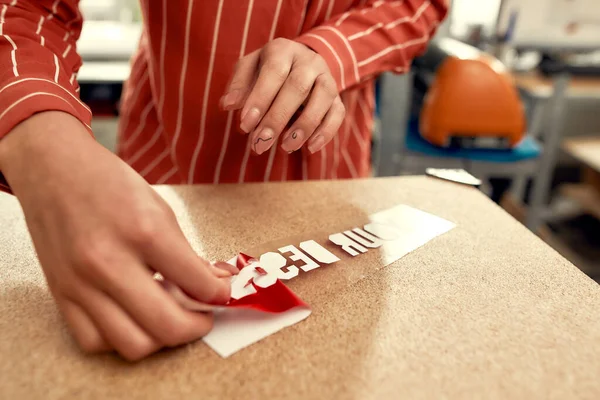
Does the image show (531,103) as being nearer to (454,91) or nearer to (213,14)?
(454,91)

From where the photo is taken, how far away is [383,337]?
323 millimetres

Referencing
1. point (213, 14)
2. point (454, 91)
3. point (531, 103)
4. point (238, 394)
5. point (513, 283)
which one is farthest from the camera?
point (531, 103)

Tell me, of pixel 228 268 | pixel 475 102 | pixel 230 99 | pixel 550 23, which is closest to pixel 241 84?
pixel 230 99

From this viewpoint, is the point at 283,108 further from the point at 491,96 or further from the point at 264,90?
the point at 491,96

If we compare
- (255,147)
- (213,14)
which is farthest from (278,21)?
(255,147)

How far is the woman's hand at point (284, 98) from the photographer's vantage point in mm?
402

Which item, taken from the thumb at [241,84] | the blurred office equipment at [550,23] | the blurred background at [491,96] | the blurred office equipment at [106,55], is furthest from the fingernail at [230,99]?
the blurred office equipment at [550,23]

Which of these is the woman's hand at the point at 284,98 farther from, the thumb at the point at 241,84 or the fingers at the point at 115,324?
the fingers at the point at 115,324

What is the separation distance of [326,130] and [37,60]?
251mm

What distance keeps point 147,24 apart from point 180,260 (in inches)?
16.8

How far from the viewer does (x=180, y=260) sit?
0.95 feet

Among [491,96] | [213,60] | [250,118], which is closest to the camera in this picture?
[250,118]

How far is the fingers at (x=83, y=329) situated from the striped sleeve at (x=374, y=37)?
0.33 m

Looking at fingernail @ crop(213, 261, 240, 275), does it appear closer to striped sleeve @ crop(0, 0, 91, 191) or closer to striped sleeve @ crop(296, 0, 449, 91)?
striped sleeve @ crop(0, 0, 91, 191)
